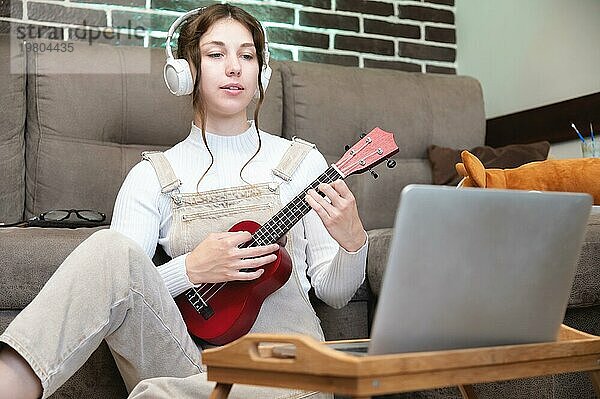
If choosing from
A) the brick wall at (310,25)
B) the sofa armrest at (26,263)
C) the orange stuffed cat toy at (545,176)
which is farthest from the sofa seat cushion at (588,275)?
the brick wall at (310,25)

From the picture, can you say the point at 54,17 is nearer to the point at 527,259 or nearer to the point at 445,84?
the point at 445,84

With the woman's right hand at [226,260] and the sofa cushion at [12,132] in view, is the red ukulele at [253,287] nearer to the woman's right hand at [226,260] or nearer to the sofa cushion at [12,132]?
the woman's right hand at [226,260]

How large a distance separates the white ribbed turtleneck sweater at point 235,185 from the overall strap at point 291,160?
0.01 m

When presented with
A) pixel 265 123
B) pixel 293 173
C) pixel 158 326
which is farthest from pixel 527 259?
pixel 265 123

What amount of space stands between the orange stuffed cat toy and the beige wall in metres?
0.86

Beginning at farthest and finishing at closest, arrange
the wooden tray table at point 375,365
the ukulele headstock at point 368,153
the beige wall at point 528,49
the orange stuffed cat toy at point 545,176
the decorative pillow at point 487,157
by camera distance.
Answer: the beige wall at point 528,49, the decorative pillow at point 487,157, the orange stuffed cat toy at point 545,176, the ukulele headstock at point 368,153, the wooden tray table at point 375,365

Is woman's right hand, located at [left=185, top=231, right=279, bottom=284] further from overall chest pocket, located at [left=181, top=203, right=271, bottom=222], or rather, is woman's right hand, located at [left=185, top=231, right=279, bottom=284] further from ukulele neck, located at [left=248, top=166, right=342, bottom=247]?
overall chest pocket, located at [left=181, top=203, right=271, bottom=222]

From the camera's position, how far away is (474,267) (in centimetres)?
105

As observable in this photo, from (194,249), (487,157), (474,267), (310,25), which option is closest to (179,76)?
(194,249)

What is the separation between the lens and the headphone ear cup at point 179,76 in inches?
75.7

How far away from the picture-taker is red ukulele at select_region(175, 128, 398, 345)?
1.67 metres

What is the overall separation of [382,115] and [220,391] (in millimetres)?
1803

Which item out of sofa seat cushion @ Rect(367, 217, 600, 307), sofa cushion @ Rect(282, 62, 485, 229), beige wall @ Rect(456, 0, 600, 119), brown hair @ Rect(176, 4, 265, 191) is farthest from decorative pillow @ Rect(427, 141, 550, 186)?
brown hair @ Rect(176, 4, 265, 191)

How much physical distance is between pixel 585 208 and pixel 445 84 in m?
1.92
